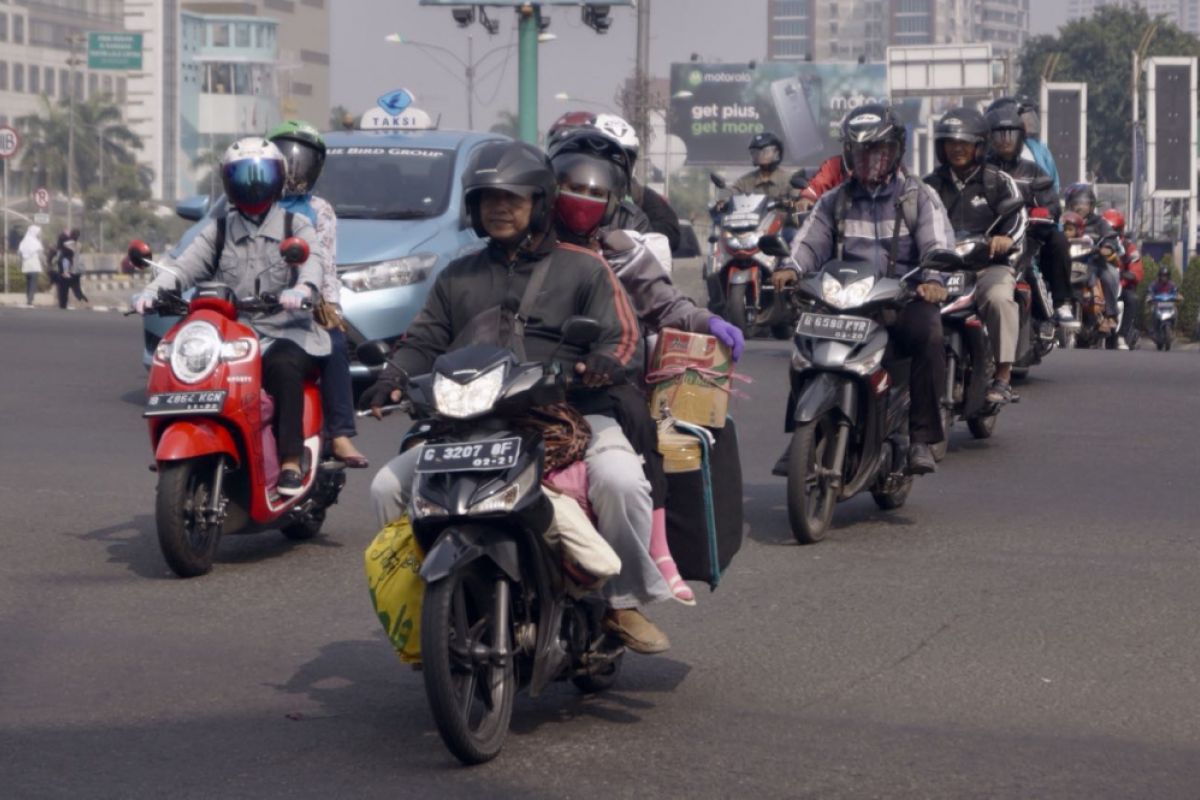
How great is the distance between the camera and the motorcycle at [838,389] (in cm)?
895

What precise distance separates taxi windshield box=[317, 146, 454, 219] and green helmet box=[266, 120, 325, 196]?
5104mm

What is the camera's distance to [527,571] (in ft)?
17.9

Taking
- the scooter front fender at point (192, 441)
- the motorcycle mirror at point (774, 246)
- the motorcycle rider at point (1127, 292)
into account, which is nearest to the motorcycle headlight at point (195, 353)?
the scooter front fender at point (192, 441)

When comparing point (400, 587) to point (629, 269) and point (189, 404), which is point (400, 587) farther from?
point (189, 404)

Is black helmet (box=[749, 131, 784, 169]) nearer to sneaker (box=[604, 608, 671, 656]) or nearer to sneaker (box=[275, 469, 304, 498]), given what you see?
sneaker (box=[275, 469, 304, 498])

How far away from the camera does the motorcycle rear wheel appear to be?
8.85 meters

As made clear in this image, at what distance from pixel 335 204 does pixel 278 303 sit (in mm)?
6370

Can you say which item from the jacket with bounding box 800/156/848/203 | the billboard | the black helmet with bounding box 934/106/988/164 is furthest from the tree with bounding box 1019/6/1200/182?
the jacket with bounding box 800/156/848/203

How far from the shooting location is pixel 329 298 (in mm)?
8789

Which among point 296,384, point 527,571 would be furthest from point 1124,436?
point 527,571

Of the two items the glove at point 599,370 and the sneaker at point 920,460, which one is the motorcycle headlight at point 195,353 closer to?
the glove at point 599,370

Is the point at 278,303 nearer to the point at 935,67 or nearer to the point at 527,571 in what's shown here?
the point at 527,571

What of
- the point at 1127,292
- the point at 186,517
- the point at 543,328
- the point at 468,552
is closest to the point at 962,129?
the point at 186,517

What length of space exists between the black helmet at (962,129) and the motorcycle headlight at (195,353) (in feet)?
15.4
